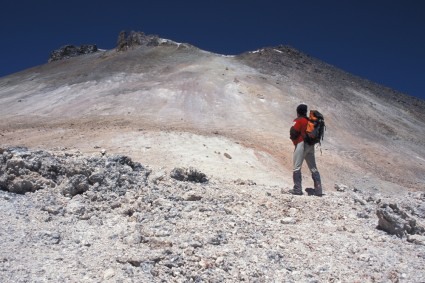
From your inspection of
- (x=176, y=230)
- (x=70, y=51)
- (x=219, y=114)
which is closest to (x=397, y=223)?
(x=176, y=230)

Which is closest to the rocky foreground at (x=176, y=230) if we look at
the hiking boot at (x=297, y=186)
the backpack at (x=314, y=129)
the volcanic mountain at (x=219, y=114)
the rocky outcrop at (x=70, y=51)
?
the hiking boot at (x=297, y=186)

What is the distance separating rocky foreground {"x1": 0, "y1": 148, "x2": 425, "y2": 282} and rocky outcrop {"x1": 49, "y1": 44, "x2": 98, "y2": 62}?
39.0 meters

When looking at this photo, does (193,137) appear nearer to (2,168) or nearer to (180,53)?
(2,168)

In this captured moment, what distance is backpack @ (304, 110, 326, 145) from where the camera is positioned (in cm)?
881

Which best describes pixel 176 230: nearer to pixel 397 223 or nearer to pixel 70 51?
pixel 397 223

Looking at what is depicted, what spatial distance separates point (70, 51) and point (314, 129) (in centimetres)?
4023

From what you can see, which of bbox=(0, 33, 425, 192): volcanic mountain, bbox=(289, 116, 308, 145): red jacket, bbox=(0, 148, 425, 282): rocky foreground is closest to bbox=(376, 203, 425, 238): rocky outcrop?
bbox=(0, 148, 425, 282): rocky foreground

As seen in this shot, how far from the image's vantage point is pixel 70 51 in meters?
44.6

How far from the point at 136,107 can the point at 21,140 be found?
6.27m

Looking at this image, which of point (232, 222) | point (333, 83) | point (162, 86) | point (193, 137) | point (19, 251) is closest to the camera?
point (19, 251)

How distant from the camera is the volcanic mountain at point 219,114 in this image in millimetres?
13641

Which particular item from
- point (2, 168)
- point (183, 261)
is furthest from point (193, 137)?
point (183, 261)

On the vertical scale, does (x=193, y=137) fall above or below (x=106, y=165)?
below

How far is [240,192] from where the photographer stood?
7492 mm
